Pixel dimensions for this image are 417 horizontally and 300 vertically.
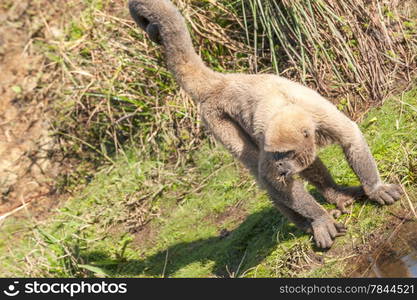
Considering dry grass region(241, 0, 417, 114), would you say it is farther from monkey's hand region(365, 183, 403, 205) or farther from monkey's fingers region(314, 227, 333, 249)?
monkey's fingers region(314, 227, 333, 249)

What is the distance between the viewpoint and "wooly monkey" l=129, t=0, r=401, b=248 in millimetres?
5941

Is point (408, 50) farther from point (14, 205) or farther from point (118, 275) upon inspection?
point (14, 205)

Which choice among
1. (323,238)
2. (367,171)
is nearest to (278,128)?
(367,171)

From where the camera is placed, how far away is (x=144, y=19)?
24.2 feet

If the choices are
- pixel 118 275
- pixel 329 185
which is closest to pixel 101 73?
pixel 118 275

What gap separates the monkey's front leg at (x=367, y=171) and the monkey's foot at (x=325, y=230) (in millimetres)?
448

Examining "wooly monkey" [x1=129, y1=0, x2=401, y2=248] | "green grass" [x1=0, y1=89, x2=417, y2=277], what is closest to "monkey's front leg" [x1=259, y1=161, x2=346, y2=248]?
"wooly monkey" [x1=129, y1=0, x2=401, y2=248]

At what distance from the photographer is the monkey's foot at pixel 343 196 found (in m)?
6.73

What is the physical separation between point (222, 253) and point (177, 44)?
91.2 inches

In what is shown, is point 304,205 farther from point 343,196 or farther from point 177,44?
point 177,44

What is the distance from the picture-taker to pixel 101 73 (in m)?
10.4

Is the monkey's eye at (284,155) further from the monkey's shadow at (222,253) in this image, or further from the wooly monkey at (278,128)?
the monkey's shadow at (222,253)

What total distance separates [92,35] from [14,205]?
2.87m

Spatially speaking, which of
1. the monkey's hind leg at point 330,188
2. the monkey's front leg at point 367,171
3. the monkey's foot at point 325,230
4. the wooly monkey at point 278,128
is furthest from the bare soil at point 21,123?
the monkey's front leg at point 367,171
